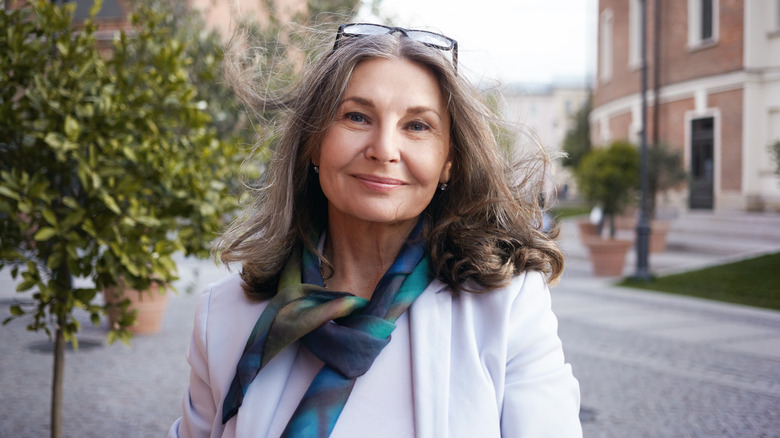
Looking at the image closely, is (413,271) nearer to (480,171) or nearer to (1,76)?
(480,171)

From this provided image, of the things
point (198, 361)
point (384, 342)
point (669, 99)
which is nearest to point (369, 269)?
point (384, 342)

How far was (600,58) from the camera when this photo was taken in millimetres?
21688

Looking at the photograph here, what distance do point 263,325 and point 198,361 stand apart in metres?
0.27

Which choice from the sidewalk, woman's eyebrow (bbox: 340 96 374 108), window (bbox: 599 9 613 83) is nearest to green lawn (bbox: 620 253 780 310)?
the sidewalk

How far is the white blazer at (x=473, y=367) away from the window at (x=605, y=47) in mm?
20718

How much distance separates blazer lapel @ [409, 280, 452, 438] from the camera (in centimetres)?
141

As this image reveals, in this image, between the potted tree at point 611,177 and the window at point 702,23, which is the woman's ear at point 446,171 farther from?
the potted tree at point 611,177

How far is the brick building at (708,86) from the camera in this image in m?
9.28

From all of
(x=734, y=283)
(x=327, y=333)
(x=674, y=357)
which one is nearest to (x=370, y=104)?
(x=327, y=333)

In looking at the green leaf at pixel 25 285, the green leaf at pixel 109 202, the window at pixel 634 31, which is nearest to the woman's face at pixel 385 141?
the green leaf at pixel 109 202

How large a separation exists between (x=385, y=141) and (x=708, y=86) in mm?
13781

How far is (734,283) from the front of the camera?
10422 mm

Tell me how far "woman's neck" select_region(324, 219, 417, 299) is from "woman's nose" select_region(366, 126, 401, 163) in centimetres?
25

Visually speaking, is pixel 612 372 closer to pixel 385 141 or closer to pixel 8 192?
pixel 8 192
